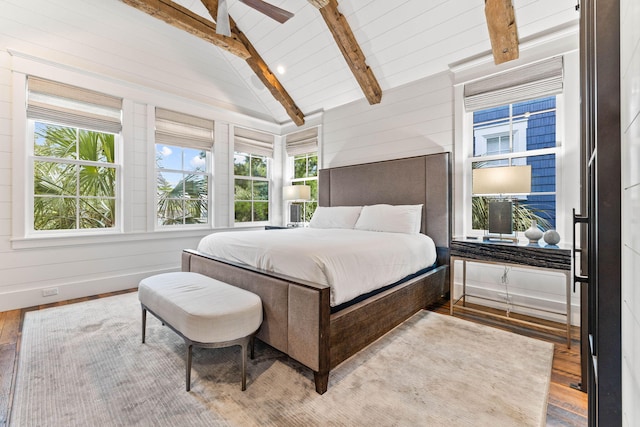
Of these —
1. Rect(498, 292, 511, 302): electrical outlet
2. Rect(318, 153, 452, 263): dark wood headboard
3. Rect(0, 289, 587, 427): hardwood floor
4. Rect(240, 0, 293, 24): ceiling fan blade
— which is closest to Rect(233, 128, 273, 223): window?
Rect(318, 153, 452, 263): dark wood headboard

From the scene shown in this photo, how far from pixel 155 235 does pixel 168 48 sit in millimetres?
2752

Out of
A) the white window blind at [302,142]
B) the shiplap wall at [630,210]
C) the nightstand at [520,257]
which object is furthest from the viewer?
the white window blind at [302,142]

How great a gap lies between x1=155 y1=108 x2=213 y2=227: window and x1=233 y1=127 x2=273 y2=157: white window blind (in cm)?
52

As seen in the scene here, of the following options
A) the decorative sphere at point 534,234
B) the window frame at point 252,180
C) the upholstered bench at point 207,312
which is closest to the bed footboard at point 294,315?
the upholstered bench at point 207,312

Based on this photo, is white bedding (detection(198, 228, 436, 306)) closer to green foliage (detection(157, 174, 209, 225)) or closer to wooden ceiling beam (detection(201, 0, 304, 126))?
green foliage (detection(157, 174, 209, 225))

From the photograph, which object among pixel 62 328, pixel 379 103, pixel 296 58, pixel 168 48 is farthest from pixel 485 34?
pixel 62 328

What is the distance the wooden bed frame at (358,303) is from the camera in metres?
1.70

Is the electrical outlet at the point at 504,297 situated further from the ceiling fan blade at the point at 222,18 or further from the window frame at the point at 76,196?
the window frame at the point at 76,196

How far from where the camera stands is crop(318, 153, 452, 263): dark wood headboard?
346 centimetres

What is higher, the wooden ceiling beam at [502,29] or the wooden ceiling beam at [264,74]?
the wooden ceiling beam at [264,74]

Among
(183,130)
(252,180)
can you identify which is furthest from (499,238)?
(183,130)

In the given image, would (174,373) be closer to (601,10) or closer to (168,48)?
(601,10)

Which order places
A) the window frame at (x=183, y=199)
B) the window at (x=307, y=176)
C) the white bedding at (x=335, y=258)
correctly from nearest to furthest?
the white bedding at (x=335, y=258) → the window frame at (x=183, y=199) → the window at (x=307, y=176)

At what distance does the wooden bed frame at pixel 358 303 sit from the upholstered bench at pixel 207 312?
17 centimetres
